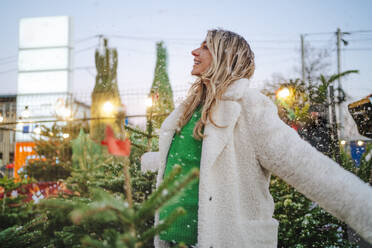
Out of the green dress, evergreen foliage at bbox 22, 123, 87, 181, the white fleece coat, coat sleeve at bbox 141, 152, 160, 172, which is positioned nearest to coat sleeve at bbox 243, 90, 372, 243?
the white fleece coat

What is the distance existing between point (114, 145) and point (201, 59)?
0.93m

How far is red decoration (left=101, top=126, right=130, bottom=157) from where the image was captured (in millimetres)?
671

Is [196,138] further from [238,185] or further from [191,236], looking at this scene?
[191,236]

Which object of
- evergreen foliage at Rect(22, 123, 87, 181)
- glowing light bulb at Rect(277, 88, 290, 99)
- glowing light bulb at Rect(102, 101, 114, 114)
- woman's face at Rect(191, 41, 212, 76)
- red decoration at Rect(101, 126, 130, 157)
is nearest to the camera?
red decoration at Rect(101, 126, 130, 157)

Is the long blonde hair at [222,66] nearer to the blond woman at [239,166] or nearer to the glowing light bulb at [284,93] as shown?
the blond woman at [239,166]

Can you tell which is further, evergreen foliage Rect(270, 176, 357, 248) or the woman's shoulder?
evergreen foliage Rect(270, 176, 357, 248)

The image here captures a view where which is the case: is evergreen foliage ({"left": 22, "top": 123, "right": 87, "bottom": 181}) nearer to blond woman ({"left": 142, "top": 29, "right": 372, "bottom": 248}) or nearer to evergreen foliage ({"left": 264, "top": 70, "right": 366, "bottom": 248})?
evergreen foliage ({"left": 264, "top": 70, "right": 366, "bottom": 248})

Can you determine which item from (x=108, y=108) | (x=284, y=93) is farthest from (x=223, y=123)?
(x=284, y=93)

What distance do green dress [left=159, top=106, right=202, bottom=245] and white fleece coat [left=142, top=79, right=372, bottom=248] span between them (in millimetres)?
82

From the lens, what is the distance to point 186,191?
1290mm

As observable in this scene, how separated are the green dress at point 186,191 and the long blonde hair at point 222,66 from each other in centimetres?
6

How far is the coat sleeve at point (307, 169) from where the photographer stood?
979mm

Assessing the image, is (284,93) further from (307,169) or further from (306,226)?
(307,169)

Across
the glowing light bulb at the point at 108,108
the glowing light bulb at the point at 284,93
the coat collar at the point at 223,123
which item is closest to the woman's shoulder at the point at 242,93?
the coat collar at the point at 223,123
